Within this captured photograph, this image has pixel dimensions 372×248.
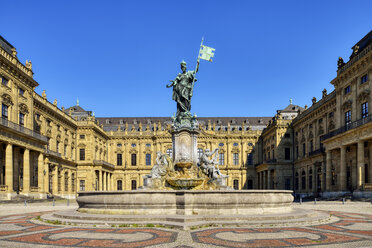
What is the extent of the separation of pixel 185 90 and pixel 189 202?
10.0m

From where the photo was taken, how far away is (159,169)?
75.1ft

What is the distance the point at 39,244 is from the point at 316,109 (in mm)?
50976

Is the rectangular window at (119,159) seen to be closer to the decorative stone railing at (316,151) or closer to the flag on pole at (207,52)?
the decorative stone railing at (316,151)

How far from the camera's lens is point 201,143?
84.9m

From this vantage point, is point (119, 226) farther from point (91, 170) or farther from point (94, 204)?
point (91, 170)

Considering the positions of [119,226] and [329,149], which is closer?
[119,226]

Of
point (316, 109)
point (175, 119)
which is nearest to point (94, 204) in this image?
point (175, 119)

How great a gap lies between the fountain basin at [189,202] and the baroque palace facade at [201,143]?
24.2 meters

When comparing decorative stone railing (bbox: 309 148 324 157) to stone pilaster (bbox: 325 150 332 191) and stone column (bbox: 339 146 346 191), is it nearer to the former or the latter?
stone pilaster (bbox: 325 150 332 191)

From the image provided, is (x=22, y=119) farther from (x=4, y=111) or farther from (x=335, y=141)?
(x=335, y=141)

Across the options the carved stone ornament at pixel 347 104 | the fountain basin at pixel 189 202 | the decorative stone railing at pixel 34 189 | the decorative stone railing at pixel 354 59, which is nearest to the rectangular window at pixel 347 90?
the carved stone ornament at pixel 347 104

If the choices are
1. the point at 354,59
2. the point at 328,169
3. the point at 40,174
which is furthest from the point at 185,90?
the point at 40,174

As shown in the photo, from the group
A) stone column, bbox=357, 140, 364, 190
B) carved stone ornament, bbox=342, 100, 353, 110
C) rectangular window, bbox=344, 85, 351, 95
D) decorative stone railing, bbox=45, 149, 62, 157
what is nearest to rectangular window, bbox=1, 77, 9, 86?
decorative stone railing, bbox=45, 149, 62, 157

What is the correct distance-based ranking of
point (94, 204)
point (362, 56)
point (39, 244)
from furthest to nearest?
point (362, 56) < point (94, 204) < point (39, 244)
